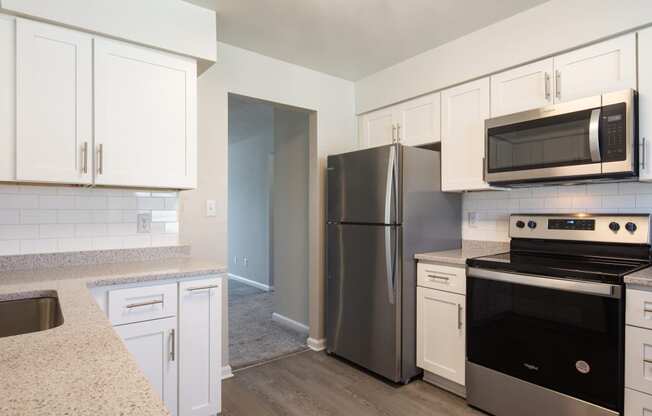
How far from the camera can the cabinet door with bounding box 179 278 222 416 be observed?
5.79 ft

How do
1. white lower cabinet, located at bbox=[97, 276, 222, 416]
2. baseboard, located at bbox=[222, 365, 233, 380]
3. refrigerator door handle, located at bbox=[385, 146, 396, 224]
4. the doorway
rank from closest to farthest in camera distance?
white lower cabinet, located at bbox=[97, 276, 222, 416], refrigerator door handle, located at bbox=[385, 146, 396, 224], baseboard, located at bbox=[222, 365, 233, 380], the doorway

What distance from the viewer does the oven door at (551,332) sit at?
1627 millimetres

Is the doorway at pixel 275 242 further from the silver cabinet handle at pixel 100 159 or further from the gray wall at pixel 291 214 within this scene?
the silver cabinet handle at pixel 100 159

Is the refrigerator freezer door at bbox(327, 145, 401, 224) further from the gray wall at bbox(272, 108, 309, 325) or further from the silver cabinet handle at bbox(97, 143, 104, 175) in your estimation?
the silver cabinet handle at bbox(97, 143, 104, 175)

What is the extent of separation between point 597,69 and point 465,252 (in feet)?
4.20

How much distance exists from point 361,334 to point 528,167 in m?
1.52

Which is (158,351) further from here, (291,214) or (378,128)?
(378,128)

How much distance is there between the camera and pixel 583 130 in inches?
74.2

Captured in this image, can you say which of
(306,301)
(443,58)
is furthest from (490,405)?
(443,58)

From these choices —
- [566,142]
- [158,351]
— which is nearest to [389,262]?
[566,142]

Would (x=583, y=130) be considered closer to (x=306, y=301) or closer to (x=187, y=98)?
(x=187, y=98)

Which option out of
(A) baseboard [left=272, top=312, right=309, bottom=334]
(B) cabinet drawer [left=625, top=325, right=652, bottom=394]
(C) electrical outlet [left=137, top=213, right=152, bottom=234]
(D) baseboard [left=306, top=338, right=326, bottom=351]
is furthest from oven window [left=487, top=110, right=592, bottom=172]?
(A) baseboard [left=272, top=312, right=309, bottom=334]

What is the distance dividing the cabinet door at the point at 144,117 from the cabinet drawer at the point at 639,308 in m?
2.21

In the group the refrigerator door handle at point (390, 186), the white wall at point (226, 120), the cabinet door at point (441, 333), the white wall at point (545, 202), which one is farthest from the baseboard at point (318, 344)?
the white wall at point (545, 202)
